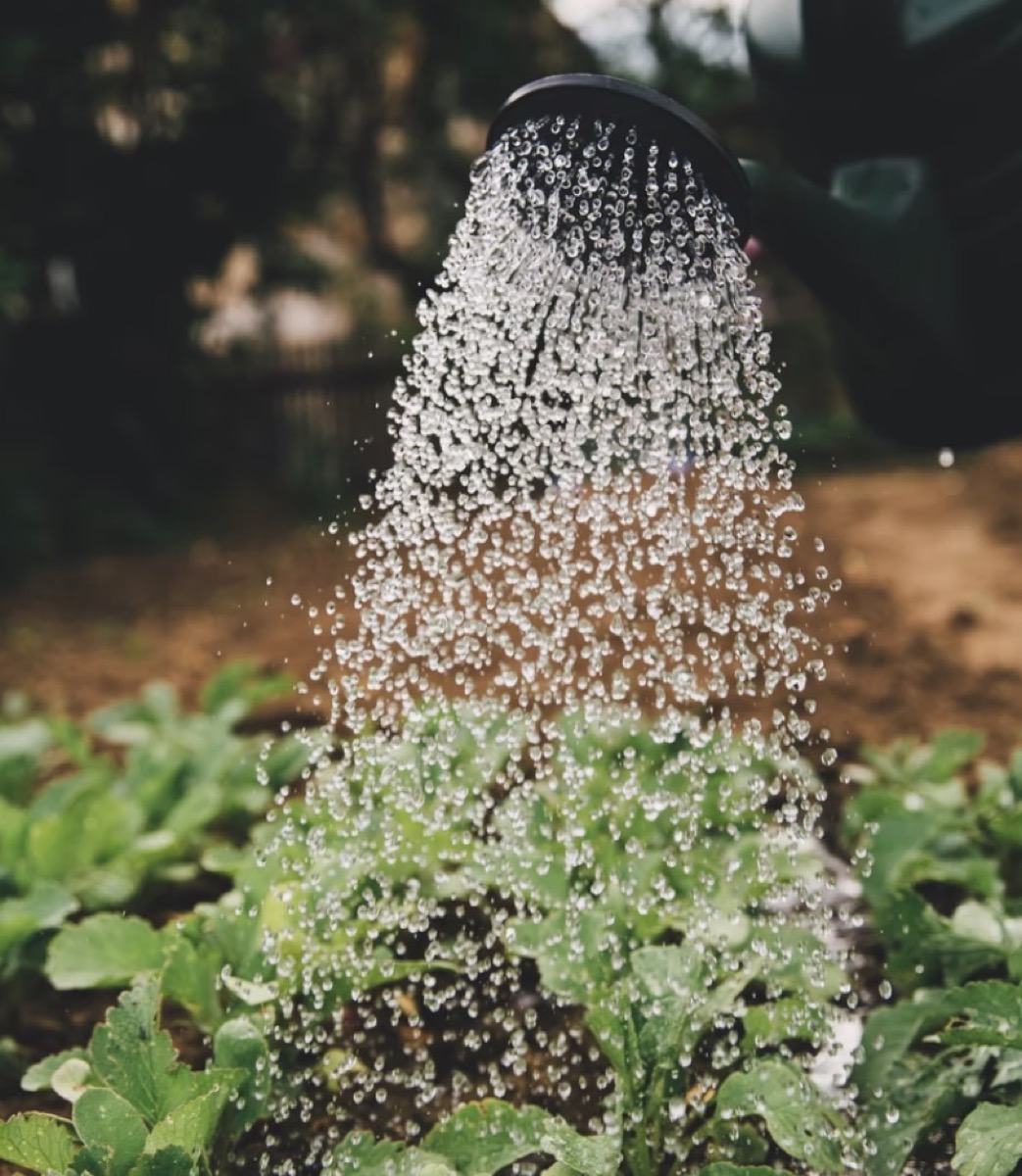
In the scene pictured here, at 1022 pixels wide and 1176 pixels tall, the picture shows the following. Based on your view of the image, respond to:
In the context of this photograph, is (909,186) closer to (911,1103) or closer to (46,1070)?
(911,1103)

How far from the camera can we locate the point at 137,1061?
5.16ft

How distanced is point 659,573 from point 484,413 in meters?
2.82

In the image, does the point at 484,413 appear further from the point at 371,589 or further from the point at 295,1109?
the point at 295,1109

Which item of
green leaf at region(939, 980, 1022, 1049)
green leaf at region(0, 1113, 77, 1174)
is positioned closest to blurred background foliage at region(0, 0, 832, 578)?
green leaf at region(0, 1113, 77, 1174)

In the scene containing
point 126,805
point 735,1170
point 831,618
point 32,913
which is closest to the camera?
point 735,1170

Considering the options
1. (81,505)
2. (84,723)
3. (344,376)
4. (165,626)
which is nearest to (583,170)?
(84,723)

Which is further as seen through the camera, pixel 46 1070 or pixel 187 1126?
pixel 46 1070

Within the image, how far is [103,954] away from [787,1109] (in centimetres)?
94

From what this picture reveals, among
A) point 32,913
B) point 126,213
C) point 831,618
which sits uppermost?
point 126,213

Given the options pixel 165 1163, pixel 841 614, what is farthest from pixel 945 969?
pixel 841 614

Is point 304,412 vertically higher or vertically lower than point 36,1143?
higher

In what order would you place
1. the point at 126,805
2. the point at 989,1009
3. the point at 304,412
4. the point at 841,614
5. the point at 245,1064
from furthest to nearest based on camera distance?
1. the point at 304,412
2. the point at 841,614
3. the point at 126,805
4. the point at 245,1064
5. the point at 989,1009

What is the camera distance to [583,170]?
1604 millimetres

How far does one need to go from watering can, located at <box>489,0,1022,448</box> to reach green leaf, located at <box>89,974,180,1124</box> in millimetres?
1239
